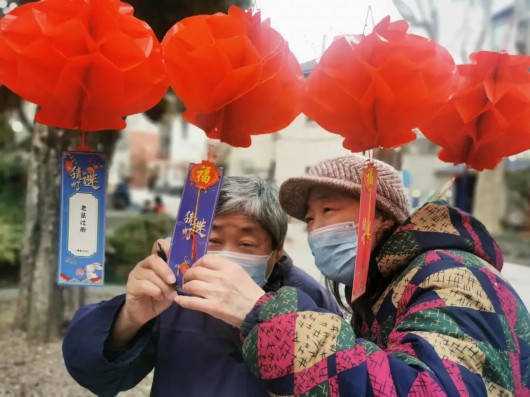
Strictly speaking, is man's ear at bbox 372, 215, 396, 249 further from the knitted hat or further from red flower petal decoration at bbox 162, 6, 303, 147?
red flower petal decoration at bbox 162, 6, 303, 147

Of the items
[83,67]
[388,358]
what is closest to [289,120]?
[83,67]

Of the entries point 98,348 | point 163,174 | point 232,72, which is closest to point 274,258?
point 98,348

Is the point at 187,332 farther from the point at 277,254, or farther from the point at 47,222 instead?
the point at 47,222

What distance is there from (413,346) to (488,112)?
59 cm

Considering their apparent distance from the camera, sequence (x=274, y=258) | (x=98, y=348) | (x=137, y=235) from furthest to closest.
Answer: (x=137, y=235), (x=274, y=258), (x=98, y=348)

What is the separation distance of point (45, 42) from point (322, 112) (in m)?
0.60

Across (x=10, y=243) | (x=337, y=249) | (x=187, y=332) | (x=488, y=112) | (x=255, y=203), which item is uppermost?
(x=488, y=112)

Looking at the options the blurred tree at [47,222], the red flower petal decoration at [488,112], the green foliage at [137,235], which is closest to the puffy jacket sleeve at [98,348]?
the red flower petal decoration at [488,112]

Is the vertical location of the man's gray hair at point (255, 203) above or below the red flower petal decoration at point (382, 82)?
below

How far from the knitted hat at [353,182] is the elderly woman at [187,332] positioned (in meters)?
0.11

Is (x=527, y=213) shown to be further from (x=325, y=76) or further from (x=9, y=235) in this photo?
(x=9, y=235)

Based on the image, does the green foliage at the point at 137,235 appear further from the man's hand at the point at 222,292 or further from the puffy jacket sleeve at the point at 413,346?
the puffy jacket sleeve at the point at 413,346

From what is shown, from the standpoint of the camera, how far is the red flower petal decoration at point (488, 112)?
109cm

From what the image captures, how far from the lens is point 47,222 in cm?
378
